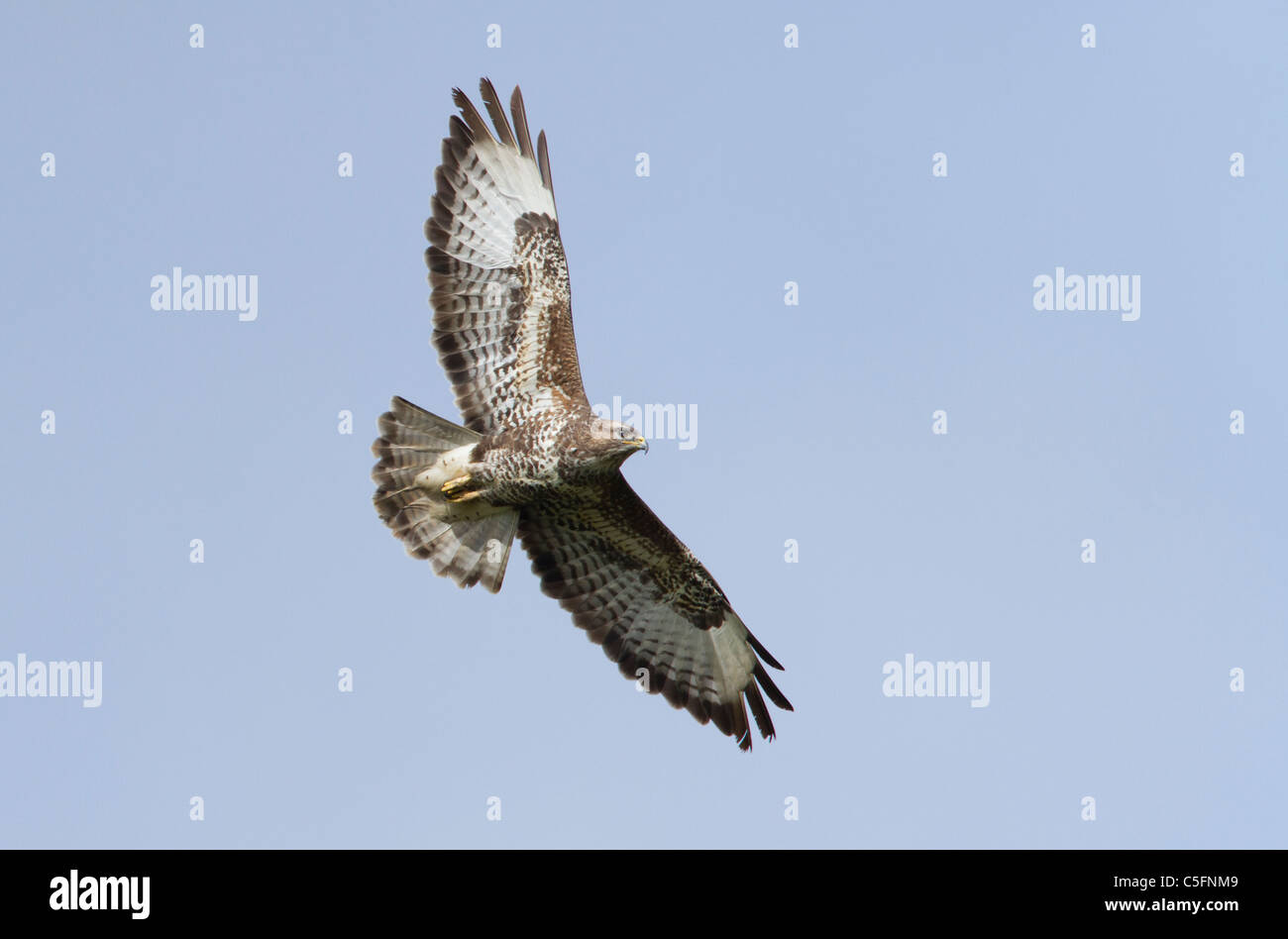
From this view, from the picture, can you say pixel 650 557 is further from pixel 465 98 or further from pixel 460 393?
pixel 465 98

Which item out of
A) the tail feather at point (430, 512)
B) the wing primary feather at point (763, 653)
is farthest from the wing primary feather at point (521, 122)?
the wing primary feather at point (763, 653)

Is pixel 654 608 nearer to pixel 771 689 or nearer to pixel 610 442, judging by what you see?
pixel 771 689

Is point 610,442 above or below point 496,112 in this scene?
below

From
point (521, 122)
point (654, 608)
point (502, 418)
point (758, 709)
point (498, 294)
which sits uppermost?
point (521, 122)

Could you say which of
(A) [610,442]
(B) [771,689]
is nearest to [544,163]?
(A) [610,442]

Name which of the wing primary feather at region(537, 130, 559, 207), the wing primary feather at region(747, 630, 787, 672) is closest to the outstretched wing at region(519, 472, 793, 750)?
the wing primary feather at region(747, 630, 787, 672)

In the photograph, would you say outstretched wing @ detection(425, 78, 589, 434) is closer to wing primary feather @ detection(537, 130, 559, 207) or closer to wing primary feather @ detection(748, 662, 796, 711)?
wing primary feather @ detection(537, 130, 559, 207)

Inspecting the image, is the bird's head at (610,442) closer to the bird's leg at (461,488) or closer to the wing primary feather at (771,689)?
the bird's leg at (461,488)
